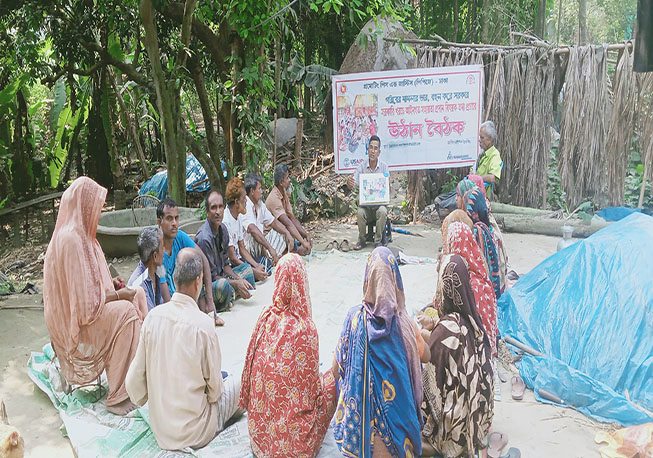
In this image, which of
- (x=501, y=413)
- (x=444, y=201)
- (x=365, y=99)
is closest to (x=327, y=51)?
(x=365, y=99)

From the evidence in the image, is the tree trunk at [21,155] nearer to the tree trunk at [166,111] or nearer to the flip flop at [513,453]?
the tree trunk at [166,111]

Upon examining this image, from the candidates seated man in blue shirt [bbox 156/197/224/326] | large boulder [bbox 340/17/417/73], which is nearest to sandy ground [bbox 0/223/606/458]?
seated man in blue shirt [bbox 156/197/224/326]

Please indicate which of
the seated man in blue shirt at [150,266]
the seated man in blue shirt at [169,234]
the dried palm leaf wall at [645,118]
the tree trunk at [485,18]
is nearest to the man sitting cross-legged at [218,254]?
the seated man in blue shirt at [169,234]

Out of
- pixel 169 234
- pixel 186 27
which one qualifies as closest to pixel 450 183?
pixel 186 27

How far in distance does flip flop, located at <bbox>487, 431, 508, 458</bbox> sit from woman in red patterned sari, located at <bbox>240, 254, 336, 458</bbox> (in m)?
0.99

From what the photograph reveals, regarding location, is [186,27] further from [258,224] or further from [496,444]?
[496,444]

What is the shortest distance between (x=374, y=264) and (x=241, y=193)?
10.2 feet

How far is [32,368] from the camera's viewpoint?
4355 millimetres

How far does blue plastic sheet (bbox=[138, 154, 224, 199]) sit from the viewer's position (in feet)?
32.7

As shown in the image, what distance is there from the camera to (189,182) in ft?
36.0

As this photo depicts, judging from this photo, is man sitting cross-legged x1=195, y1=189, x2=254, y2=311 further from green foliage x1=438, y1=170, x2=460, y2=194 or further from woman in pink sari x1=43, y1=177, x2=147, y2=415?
green foliage x1=438, y1=170, x2=460, y2=194

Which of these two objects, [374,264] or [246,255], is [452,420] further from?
[246,255]

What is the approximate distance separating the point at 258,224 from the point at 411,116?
10.2 feet

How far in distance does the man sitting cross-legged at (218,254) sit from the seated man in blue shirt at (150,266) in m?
0.78
